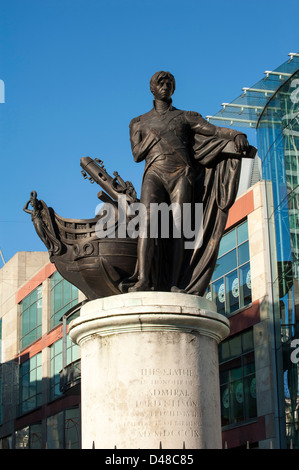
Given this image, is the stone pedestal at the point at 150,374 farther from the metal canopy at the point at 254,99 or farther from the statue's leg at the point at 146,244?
the metal canopy at the point at 254,99

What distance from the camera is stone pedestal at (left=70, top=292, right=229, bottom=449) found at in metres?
9.16

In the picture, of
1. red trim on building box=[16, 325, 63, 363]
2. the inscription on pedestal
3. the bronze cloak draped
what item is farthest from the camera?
red trim on building box=[16, 325, 63, 363]

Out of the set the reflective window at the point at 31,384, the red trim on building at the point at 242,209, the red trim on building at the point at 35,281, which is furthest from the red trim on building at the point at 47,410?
the red trim on building at the point at 242,209

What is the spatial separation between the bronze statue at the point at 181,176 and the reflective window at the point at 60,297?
36533 mm

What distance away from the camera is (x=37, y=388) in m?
53.2

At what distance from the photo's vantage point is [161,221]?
10.4 metres

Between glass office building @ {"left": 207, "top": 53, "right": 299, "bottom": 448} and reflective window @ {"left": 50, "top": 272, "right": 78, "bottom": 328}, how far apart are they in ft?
51.9

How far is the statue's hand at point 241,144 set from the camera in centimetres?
1065

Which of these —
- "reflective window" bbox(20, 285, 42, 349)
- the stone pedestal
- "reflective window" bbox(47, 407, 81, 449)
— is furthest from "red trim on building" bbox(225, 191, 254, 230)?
the stone pedestal

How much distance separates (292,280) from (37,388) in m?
24.8

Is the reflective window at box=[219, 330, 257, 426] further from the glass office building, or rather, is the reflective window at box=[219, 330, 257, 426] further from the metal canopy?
the metal canopy

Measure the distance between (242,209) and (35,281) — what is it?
854 inches

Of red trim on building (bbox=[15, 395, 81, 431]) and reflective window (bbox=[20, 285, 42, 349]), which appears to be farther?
reflective window (bbox=[20, 285, 42, 349])
